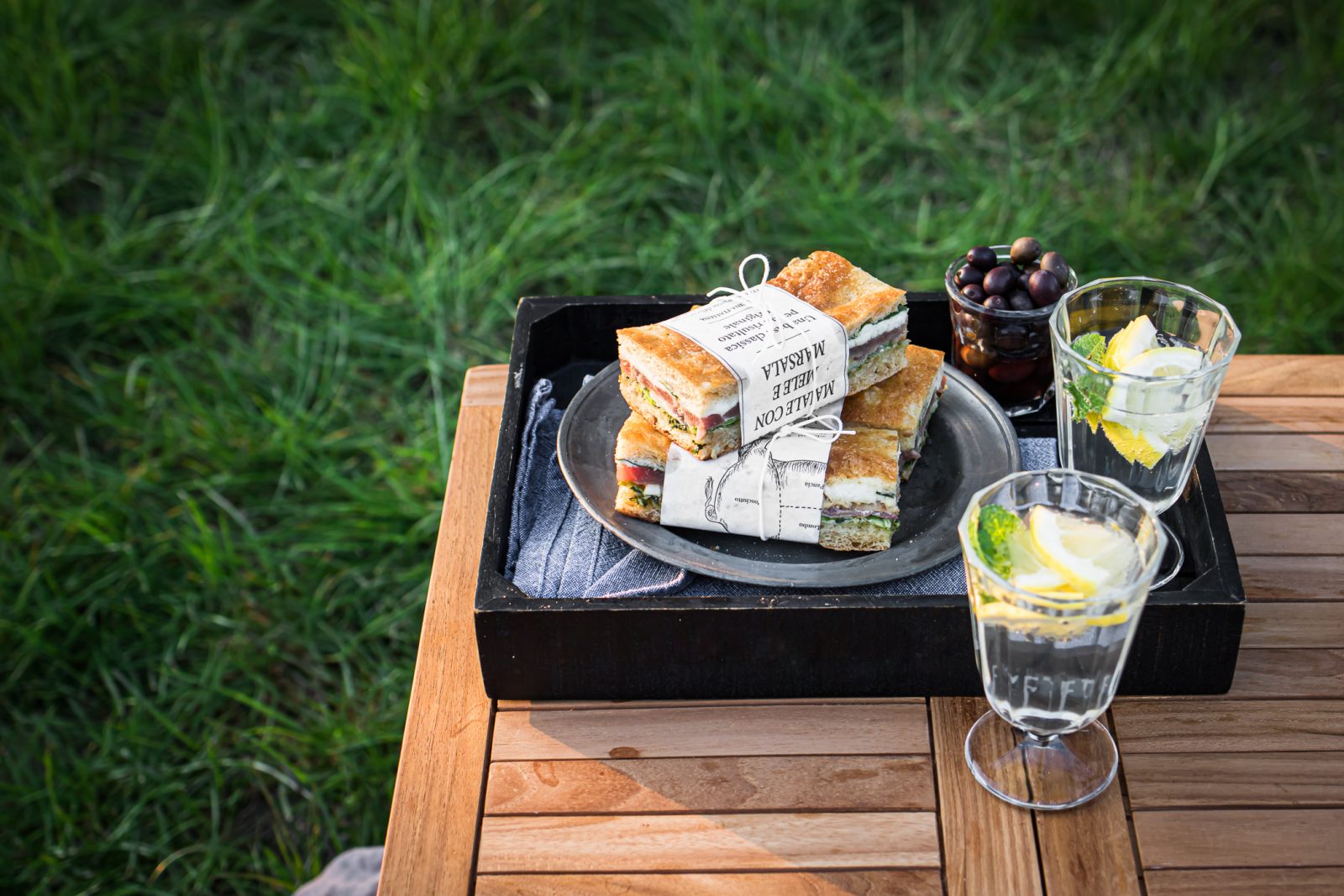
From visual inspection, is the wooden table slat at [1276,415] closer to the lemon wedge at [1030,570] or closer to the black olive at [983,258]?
the black olive at [983,258]

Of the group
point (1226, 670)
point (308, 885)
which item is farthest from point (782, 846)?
point (308, 885)

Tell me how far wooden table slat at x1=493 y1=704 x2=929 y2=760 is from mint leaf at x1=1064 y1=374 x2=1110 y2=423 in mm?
421

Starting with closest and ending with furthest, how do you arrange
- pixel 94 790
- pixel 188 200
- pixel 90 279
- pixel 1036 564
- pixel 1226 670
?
1. pixel 1036 564
2. pixel 1226 670
3. pixel 94 790
4. pixel 90 279
5. pixel 188 200

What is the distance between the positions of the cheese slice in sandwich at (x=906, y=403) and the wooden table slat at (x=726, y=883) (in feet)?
1.93

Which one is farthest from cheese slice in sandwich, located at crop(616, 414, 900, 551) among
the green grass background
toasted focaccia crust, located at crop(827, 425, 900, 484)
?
the green grass background

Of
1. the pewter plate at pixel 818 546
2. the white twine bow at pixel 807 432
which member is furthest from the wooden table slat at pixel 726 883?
the white twine bow at pixel 807 432

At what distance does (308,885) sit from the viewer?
85.7 inches

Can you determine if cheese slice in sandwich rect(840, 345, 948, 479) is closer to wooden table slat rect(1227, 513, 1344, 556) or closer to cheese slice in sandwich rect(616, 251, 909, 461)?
cheese slice in sandwich rect(616, 251, 909, 461)

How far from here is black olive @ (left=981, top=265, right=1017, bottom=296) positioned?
1.89 meters

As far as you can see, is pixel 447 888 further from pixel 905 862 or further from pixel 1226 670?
pixel 1226 670

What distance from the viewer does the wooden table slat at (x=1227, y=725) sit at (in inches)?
59.8

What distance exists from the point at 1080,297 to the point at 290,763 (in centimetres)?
184

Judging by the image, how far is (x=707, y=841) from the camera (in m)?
1.44

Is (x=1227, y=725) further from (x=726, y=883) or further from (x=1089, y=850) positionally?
(x=726, y=883)
